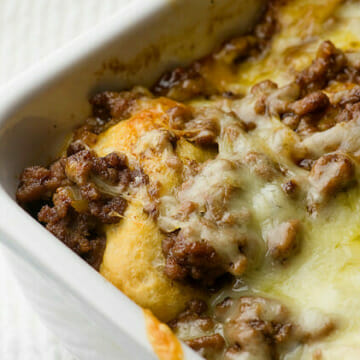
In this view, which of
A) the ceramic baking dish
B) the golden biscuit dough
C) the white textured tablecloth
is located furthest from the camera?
the white textured tablecloth

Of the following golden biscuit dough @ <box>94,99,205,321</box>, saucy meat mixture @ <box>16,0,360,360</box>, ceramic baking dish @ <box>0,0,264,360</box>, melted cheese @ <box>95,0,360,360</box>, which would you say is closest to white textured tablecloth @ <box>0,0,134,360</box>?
ceramic baking dish @ <box>0,0,264,360</box>

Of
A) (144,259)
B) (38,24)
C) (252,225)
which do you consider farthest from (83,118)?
(38,24)

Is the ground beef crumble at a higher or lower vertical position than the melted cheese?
higher

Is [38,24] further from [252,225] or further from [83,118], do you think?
[252,225]

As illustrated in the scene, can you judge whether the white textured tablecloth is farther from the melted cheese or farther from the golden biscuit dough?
the golden biscuit dough

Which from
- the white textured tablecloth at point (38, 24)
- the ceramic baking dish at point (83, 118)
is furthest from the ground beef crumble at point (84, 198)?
the white textured tablecloth at point (38, 24)

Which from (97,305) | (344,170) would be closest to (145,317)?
(97,305)

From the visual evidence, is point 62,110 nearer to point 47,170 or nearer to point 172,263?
point 47,170
